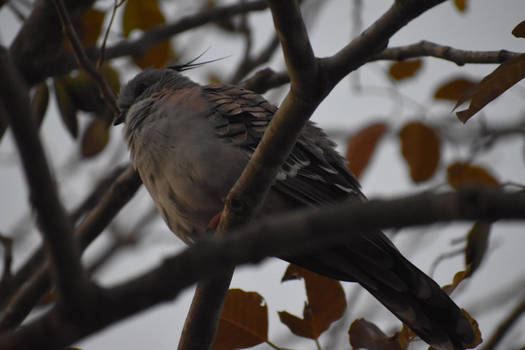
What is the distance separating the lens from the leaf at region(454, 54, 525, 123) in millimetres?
2740

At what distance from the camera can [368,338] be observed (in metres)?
3.01

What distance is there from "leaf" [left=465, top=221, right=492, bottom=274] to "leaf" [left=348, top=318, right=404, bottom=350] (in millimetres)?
561

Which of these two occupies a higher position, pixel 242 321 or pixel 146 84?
pixel 146 84

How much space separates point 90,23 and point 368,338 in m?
3.07

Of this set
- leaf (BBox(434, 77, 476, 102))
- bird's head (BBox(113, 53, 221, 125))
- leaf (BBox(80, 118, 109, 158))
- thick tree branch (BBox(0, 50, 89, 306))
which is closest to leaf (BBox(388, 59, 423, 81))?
leaf (BBox(434, 77, 476, 102))

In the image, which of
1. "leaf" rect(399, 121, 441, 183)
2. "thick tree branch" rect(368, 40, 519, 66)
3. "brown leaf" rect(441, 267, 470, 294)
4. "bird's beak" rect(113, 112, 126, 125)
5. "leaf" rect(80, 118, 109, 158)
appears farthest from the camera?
"bird's beak" rect(113, 112, 126, 125)

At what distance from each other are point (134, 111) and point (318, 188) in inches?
64.0

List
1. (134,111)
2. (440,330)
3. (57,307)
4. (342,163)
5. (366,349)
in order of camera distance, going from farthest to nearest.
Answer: (134,111) < (342,163) < (440,330) < (366,349) < (57,307)

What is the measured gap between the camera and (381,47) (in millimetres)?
2619

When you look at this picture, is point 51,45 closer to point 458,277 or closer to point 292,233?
point 458,277

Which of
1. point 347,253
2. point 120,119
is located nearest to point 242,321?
point 347,253

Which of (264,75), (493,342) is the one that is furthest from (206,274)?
(264,75)

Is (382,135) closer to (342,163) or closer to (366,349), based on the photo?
(342,163)

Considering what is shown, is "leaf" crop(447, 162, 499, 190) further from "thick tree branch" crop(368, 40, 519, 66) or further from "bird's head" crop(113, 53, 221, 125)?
"bird's head" crop(113, 53, 221, 125)
